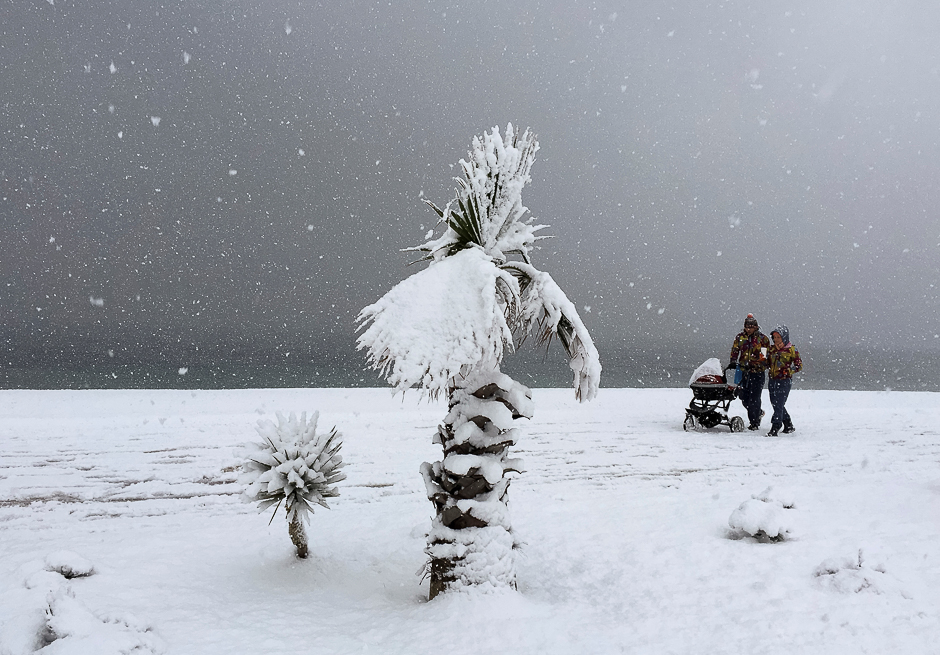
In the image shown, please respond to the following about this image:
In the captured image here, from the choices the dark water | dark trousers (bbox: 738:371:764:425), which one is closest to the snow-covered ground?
dark trousers (bbox: 738:371:764:425)

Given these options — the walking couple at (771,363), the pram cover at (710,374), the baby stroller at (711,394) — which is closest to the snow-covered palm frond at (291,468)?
the walking couple at (771,363)

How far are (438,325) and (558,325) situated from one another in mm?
950

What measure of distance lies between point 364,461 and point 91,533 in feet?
13.2

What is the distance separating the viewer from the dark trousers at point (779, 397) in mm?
10750

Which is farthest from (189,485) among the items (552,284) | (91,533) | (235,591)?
(552,284)

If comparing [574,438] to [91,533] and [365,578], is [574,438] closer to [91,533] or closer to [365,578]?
[365,578]

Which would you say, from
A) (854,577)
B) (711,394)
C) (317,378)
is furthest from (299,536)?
(317,378)

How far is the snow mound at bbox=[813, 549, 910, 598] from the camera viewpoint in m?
3.52

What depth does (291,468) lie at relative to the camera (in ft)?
13.3

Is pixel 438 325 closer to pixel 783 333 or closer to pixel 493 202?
pixel 493 202

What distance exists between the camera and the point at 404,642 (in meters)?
3.21

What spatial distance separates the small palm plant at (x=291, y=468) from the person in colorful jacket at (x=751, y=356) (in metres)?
9.30

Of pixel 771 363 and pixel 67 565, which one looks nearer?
pixel 67 565

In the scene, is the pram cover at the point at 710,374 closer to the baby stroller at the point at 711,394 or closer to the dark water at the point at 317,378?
the baby stroller at the point at 711,394
